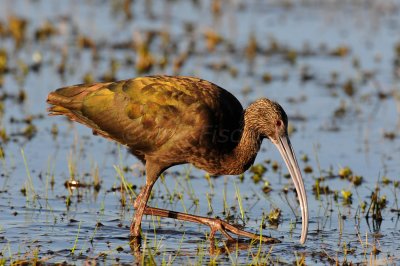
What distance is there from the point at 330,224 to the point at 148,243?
1.73m

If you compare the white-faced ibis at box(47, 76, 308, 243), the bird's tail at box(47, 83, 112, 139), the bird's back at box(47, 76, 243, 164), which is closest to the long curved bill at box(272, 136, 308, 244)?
the white-faced ibis at box(47, 76, 308, 243)

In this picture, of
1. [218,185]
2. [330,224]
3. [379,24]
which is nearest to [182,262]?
[330,224]

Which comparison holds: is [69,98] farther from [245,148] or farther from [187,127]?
[245,148]

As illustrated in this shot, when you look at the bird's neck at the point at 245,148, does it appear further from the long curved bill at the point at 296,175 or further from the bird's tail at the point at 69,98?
the bird's tail at the point at 69,98

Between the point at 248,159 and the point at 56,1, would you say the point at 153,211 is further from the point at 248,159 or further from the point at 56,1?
the point at 56,1

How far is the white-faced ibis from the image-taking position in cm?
797

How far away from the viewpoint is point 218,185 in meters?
9.95

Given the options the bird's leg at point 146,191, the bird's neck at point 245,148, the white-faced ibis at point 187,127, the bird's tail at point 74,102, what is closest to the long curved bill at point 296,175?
the white-faced ibis at point 187,127

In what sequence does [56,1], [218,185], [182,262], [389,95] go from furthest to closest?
[56,1], [389,95], [218,185], [182,262]

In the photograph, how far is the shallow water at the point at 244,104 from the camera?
7.96 m

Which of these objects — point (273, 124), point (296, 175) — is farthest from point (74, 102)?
point (296, 175)

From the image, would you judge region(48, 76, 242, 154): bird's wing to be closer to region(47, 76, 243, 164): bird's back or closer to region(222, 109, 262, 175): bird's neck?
region(47, 76, 243, 164): bird's back

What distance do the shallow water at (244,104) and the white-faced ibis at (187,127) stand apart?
52 cm

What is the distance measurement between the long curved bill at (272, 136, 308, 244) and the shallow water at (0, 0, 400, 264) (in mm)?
263
